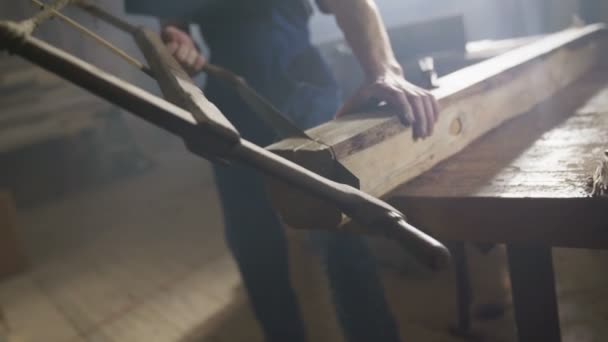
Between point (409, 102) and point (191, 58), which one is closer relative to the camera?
point (409, 102)

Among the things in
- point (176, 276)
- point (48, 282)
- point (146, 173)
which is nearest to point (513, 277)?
point (176, 276)

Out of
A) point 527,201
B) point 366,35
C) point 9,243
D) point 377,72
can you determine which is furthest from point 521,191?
point 9,243

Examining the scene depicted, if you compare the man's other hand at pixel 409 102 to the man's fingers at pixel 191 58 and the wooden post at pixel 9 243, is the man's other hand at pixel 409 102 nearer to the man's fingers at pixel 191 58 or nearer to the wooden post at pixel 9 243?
the man's fingers at pixel 191 58

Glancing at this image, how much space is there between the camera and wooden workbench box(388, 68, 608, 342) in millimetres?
616

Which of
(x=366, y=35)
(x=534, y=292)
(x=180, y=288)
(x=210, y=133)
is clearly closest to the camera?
(x=210, y=133)

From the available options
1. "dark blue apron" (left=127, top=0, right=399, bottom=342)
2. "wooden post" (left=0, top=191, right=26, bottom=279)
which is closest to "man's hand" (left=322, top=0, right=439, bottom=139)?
"dark blue apron" (left=127, top=0, right=399, bottom=342)

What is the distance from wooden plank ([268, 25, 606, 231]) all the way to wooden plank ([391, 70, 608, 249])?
0.03m

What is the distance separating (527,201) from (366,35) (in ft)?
1.71

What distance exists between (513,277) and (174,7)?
0.99 metres

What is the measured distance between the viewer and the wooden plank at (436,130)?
2.32 ft

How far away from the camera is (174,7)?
1298mm

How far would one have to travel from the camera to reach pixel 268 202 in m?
1.30

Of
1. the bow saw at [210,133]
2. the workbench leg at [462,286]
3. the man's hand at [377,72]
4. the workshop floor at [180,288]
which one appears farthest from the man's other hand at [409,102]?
the workshop floor at [180,288]

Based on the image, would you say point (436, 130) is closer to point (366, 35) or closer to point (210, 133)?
point (366, 35)
